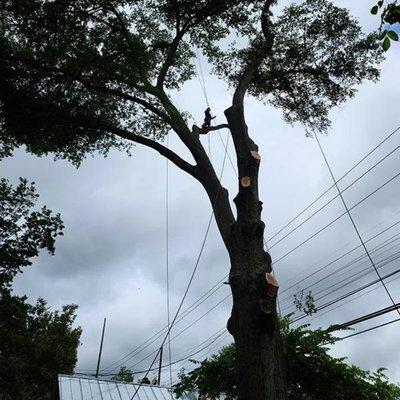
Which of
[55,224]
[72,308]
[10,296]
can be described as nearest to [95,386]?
[10,296]

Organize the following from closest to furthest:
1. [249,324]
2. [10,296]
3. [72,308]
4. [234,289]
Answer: [249,324]
[234,289]
[10,296]
[72,308]

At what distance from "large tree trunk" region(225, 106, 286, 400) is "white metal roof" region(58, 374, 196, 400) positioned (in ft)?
35.8

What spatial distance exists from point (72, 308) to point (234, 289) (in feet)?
93.3

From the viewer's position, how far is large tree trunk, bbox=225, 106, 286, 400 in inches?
152

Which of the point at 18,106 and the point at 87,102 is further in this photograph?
the point at 87,102

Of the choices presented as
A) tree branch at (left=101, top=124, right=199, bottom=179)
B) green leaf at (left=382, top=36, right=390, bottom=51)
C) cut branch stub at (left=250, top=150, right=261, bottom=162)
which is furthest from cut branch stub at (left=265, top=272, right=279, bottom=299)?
green leaf at (left=382, top=36, right=390, bottom=51)

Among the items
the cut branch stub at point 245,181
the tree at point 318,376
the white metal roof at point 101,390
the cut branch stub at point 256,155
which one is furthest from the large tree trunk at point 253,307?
the white metal roof at point 101,390

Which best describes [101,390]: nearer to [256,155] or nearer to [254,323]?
[256,155]

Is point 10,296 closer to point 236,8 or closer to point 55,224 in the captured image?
point 55,224

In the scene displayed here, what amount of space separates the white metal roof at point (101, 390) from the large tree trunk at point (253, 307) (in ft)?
35.8

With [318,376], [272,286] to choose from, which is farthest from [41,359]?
[272,286]

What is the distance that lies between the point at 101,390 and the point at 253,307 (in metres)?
11.9

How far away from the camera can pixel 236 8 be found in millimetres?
9656

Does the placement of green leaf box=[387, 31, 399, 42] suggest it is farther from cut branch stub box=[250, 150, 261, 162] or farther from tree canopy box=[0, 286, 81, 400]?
tree canopy box=[0, 286, 81, 400]
